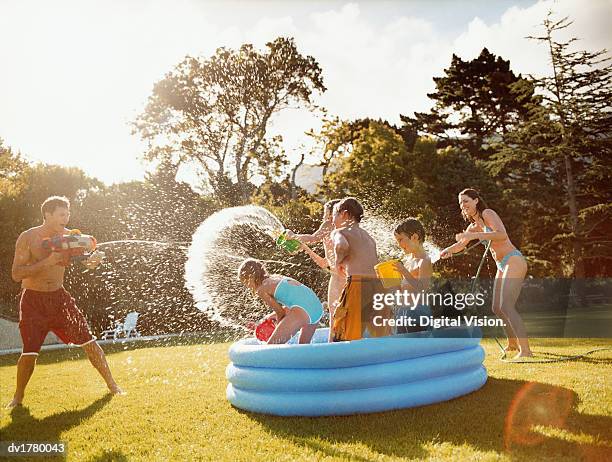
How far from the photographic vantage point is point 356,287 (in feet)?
17.4

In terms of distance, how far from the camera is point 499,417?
4.46m

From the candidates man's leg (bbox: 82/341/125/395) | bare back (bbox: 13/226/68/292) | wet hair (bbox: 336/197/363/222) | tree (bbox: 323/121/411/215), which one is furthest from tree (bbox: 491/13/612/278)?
bare back (bbox: 13/226/68/292)

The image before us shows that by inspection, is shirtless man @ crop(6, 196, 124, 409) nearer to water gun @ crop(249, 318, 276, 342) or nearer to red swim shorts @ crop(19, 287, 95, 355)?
red swim shorts @ crop(19, 287, 95, 355)

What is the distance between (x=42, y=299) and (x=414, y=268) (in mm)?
3908

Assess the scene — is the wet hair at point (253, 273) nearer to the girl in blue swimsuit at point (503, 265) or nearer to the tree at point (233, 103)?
the girl in blue swimsuit at point (503, 265)

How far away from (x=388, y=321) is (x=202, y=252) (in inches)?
540

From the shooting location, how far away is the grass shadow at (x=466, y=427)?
12.3ft

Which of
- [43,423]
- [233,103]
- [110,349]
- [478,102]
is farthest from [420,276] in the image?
[478,102]

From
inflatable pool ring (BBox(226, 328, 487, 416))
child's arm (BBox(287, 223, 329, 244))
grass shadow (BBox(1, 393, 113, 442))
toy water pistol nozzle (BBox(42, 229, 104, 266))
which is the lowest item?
grass shadow (BBox(1, 393, 113, 442))

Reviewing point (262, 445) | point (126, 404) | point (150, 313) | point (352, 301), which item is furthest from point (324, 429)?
point (150, 313)

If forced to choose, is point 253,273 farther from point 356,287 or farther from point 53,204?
point 53,204

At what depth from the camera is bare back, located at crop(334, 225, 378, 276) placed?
5.36 m

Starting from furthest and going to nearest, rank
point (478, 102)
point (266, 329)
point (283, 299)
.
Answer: point (478, 102) < point (266, 329) < point (283, 299)

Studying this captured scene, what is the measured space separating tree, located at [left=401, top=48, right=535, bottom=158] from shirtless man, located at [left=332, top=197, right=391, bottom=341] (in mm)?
25930
